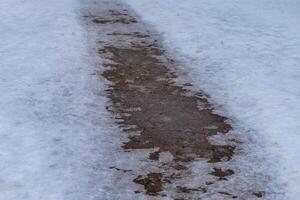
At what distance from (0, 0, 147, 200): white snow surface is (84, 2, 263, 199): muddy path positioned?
1.23ft

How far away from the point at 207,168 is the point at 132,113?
2.53 metres

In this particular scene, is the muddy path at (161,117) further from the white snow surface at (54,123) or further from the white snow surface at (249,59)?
the white snow surface at (249,59)

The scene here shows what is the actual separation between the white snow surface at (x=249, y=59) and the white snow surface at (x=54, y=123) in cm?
237

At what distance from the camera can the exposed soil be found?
8750mm

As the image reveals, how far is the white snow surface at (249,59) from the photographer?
932 centimetres

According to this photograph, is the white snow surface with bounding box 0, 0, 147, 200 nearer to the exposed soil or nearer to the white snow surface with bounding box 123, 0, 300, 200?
the exposed soil

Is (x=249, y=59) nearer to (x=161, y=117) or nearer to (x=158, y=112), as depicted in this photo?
(x=158, y=112)

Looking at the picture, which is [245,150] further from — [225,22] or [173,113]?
[225,22]

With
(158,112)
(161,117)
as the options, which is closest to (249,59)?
(158,112)

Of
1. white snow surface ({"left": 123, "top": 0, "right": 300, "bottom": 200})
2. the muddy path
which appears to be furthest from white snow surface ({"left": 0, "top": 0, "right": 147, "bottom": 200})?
white snow surface ({"left": 123, "top": 0, "right": 300, "bottom": 200})

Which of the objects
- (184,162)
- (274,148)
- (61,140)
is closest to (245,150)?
(274,148)

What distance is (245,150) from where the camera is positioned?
9.09 m

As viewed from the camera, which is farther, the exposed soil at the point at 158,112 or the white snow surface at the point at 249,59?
the white snow surface at the point at 249,59

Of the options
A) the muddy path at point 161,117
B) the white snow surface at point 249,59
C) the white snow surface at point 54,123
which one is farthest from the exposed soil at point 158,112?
the white snow surface at point 249,59
